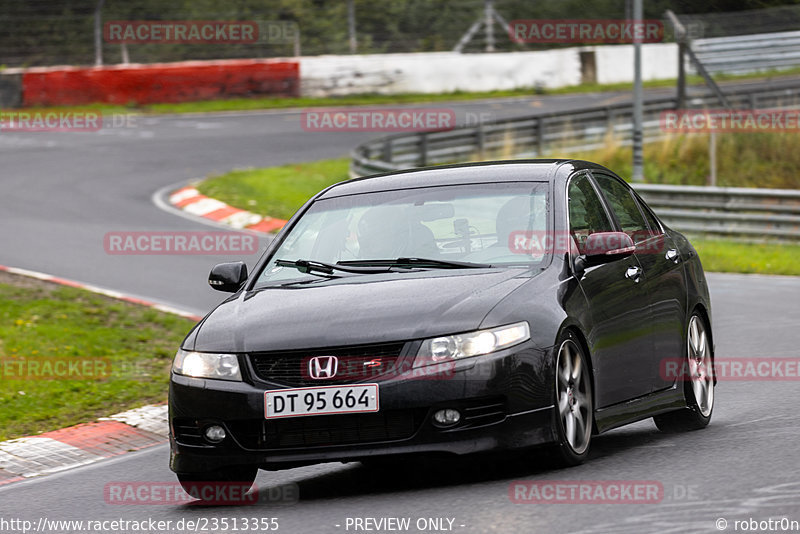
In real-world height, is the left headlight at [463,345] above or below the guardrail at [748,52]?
above

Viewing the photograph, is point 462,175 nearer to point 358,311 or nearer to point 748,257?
point 358,311

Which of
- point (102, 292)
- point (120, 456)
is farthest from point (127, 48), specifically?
point (120, 456)

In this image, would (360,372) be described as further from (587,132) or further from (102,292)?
(587,132)

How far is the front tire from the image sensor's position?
6.70 meters

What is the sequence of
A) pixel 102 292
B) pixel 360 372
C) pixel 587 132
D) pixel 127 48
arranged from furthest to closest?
pixel 127 48
pixel 587 132
pixel 102 292
pixel 360 372

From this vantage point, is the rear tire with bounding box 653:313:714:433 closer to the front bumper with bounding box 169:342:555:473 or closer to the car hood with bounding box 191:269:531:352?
the car hood with bounding box 191:269:531:352

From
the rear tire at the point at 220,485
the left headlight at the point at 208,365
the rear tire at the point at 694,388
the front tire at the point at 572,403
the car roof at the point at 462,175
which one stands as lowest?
the rear tire at the point at 694,388

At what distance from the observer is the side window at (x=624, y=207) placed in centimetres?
826

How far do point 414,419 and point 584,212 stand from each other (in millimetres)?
1890

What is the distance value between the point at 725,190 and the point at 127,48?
20105 millimetres

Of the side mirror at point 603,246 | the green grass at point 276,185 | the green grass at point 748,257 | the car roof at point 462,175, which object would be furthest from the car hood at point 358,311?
the green grass at point 276,185

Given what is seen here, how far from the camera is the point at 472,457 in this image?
21.3ft

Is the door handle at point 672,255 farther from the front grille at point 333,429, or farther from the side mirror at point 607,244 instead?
the front grille at point 333,429

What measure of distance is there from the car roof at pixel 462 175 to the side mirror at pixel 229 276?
0.69 metres
